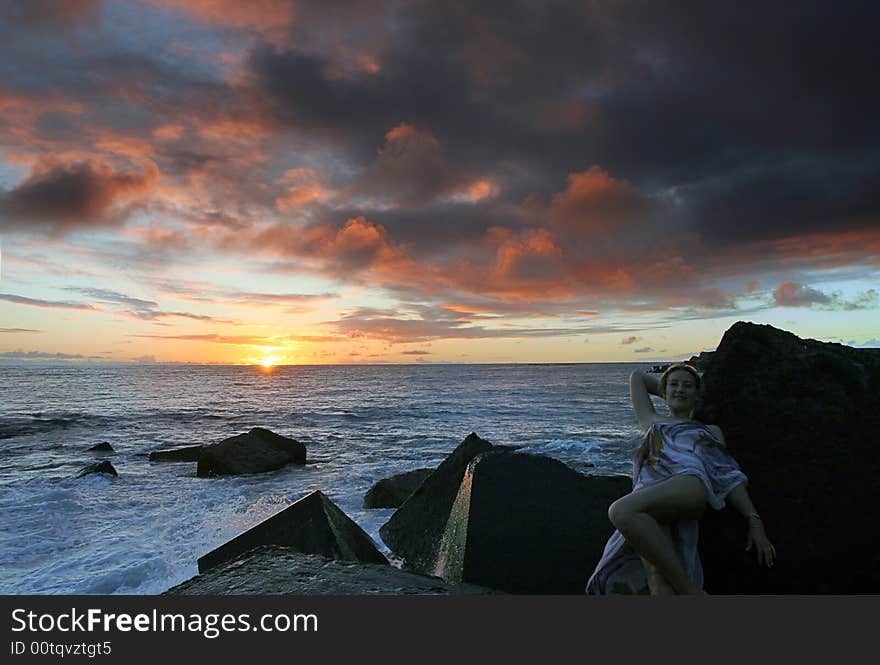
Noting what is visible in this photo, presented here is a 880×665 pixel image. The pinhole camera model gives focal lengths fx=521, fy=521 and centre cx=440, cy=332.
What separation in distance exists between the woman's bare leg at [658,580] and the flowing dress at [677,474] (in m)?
0.14

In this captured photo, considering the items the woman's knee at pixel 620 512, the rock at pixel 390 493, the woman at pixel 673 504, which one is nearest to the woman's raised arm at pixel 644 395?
the woman at pixel 673 504

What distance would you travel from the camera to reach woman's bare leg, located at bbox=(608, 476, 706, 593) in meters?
3.28

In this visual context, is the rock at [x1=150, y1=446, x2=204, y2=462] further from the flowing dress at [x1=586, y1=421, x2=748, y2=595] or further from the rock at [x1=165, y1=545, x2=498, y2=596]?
the flowing dress at [x1=586, y1=421, x2=748, y2=595]

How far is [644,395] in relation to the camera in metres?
4.14

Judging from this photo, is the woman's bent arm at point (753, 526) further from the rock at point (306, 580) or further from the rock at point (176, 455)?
the rock at point (176, 455)

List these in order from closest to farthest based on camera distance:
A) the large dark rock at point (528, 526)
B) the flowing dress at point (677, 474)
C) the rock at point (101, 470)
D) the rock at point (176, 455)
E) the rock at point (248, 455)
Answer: the flowing dress at point (677, 474) → the large dark rock at point (528, 526) → the rock at point (248, 455) → the rock at point (101, 470) → the rock at point (176, 455)

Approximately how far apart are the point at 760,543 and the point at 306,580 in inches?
126

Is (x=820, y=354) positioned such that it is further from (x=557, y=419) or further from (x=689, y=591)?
(x=557, y=419)

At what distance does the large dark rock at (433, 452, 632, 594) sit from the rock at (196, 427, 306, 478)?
494 inches

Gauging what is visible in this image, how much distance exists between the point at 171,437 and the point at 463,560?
26.1 meters

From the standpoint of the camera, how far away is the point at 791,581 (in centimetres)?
371

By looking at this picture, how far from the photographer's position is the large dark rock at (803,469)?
146 inches

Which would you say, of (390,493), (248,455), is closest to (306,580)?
(390,493)

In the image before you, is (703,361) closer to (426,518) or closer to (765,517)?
(765,517)
